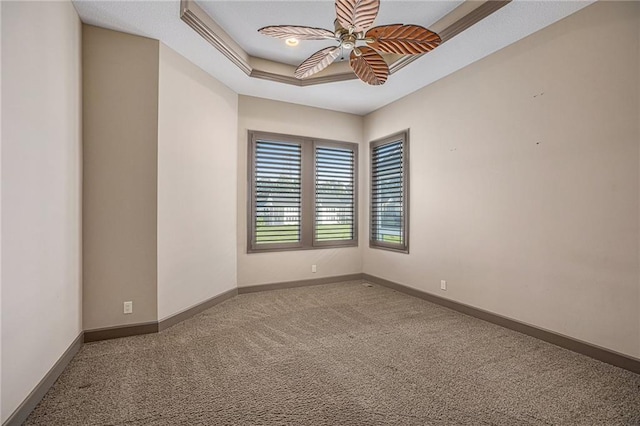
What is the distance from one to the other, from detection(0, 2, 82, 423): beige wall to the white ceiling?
50 cm

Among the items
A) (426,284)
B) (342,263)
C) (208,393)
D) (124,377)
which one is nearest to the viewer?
(208,393)

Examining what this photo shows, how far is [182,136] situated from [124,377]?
7.91 feet

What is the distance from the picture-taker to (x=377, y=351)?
2.81m

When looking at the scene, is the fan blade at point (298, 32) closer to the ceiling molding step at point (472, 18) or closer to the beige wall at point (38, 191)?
the ceiling molding step at point (472, 18)

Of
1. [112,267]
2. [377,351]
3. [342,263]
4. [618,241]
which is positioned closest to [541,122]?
[618,241]

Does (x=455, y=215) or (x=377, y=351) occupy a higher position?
(x=455, y=215)

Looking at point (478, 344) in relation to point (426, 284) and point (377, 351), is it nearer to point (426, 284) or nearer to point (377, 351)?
point (377, 351)

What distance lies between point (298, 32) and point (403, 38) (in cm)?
80

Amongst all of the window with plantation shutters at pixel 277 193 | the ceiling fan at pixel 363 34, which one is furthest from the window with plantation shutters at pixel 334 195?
the ceiling fan at pixel 363 34

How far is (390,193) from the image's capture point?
16.8ft

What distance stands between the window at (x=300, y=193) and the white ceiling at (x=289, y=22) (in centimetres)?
122

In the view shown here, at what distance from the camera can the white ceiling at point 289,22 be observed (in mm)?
2746

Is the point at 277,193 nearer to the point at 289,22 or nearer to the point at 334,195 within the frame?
the point at 334,195

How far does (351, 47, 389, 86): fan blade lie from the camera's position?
2.75 meters
